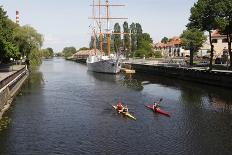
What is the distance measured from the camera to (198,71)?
3253 inches

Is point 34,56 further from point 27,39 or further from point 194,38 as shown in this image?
point 194,38

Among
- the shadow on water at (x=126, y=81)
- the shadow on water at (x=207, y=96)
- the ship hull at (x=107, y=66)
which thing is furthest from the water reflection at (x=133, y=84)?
the ship hull at (x=107, y=66)

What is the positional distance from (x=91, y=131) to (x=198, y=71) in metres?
49.3

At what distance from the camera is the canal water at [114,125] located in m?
32.1

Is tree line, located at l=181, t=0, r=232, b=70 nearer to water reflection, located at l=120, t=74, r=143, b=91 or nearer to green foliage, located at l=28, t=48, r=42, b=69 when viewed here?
water reflection, located at l=120, t=74, r=143, b=91

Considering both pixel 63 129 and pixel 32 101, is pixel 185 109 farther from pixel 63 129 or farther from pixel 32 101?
pixel 32 101

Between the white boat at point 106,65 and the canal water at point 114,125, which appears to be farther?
the white boat at point 106,65

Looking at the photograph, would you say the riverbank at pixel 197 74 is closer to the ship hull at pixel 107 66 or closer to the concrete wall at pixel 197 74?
the concrete wall at pixel 197 74

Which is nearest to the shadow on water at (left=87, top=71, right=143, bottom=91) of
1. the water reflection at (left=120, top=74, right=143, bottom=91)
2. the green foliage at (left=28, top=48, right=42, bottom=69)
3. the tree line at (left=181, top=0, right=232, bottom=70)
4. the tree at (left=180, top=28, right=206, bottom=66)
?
the water reflection at (left=120, top=74, right=143, bottom=91)

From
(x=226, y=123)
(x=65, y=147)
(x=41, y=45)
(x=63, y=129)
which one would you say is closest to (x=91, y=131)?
(x=63, y=129)

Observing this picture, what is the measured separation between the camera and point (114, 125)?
40.1 m

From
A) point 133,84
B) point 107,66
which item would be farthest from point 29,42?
point 133,84

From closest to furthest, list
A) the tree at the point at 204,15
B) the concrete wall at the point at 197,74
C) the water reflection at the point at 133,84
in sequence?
the concrete wall at the point at 197,74 < the water reflection at the point at 133,84 < the tree at the point at 204,15

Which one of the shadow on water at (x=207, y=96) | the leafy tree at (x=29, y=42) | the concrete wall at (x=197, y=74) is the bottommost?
the shadow on water at (x=207, y=96)
